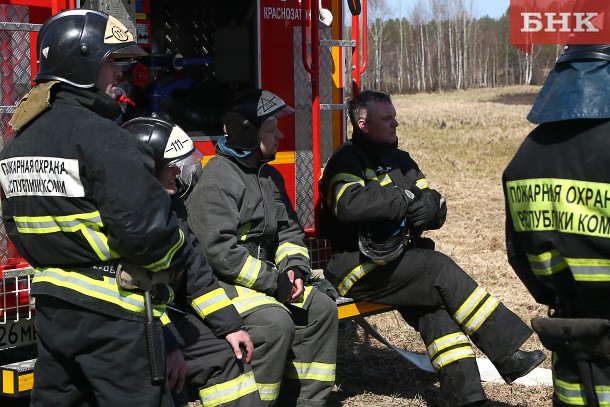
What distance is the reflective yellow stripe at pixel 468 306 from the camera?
4762 mm

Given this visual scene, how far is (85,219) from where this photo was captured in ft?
9.80

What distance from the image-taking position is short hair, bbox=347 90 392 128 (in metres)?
5.23

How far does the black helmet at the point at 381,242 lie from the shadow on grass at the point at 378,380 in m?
0.89

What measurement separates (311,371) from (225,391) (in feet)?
2.35

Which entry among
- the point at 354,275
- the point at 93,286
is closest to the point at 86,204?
the point at 93,286

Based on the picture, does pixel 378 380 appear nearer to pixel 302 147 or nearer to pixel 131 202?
pixel 302 147

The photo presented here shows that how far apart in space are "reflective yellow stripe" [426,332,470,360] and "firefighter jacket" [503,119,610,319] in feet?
5.33

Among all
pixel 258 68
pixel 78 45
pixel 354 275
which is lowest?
pixel 354 275

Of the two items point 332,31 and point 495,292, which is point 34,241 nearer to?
point 332,31

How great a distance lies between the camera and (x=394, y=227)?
196 inches

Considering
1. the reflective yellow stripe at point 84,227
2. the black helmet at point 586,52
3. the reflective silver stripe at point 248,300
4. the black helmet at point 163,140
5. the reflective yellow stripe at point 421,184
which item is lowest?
the reflective silver stripe at point 248,300

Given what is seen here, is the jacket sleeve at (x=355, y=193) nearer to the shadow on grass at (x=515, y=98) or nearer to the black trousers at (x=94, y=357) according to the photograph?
the black trousers at (x=94, y=357)

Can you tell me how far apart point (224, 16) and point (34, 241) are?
276 centimetres

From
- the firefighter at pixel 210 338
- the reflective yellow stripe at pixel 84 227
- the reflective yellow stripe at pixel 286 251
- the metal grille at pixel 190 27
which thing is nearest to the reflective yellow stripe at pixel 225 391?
the firefighter at pixel 210 338
